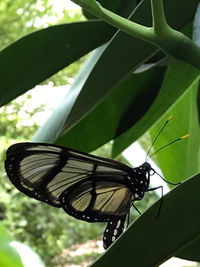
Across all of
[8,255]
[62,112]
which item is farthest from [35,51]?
[8,255]

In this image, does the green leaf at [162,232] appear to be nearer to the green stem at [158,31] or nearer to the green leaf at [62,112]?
the green stem at [158,31]

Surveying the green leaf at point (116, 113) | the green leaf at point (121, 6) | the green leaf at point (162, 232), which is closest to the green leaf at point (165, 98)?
the green leaf at point (116, 113)

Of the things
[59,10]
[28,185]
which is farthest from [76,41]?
[59,10]

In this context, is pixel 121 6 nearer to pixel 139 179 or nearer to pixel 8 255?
pixel 139 179

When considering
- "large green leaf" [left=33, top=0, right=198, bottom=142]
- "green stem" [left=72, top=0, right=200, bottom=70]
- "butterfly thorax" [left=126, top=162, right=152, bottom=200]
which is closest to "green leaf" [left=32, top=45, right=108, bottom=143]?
"large green leaf" [left=33, top=0, right=198, bottom=142]

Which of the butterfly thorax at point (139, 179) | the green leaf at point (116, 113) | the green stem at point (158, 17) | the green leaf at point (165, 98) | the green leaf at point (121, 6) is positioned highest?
the green stem at point (158, 17)
